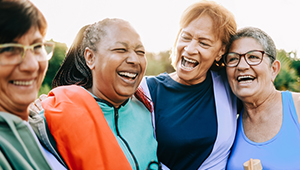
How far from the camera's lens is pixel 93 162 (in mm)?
1826

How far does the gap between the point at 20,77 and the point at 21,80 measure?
3 centimetres

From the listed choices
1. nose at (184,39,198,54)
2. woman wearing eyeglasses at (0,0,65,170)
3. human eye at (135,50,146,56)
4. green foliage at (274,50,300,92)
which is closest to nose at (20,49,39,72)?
woman wearing eyeglasses at (0,0,65,170)

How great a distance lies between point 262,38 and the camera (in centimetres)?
267

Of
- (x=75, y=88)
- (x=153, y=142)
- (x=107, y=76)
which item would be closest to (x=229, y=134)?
(x=153, y=142)

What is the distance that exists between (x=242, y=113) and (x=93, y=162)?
1793mm

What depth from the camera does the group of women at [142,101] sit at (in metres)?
1.49

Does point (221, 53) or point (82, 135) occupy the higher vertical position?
point (221, 53)

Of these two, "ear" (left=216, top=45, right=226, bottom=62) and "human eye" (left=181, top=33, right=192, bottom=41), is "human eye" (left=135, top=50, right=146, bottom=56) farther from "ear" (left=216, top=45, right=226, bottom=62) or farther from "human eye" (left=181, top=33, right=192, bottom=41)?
"ear" (left=216, top=45, right=226, bottom=62)

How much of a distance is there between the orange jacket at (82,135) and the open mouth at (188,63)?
1.17 metres

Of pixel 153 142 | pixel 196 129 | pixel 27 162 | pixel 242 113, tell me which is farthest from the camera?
pixel 242 113

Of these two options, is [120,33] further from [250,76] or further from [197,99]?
[250,76]

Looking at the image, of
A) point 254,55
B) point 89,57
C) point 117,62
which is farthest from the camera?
point 254,55

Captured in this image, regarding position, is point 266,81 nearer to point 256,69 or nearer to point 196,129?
point 256,69


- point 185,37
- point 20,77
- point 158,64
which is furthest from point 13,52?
point 158,64
